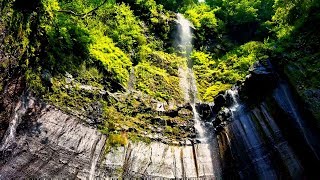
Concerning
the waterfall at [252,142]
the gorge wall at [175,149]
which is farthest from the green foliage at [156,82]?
the waterfall at [252,142]

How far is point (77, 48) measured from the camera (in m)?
A: 13.6

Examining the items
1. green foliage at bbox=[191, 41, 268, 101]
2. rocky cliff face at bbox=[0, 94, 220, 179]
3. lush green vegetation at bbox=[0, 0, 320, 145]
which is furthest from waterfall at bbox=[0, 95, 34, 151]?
green foliage at bbox=[191, 41, 268, 101]

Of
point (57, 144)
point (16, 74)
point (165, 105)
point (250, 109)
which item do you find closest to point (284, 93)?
point (250, 109)

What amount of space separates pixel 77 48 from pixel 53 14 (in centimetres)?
183

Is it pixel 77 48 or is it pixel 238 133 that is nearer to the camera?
pixel 238 133

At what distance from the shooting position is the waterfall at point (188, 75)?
14255mm

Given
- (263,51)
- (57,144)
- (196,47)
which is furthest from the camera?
(196,47)

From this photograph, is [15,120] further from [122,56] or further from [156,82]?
[156,82]

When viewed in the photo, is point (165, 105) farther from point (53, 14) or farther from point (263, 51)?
point (263, 51)

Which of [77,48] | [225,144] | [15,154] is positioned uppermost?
[77,48]

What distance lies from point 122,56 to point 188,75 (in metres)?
4.79

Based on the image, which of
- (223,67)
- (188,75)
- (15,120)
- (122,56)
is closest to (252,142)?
(122,56)

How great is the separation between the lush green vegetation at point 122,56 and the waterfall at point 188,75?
461mm

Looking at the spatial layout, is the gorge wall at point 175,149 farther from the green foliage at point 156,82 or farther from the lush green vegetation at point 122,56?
the green foliage at point 156,82
